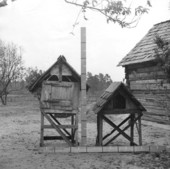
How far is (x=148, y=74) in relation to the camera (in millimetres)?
15625

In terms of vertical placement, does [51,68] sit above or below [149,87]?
above

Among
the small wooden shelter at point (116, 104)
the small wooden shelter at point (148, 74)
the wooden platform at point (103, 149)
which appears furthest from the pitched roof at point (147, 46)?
the wooden platform at point (103, 149)

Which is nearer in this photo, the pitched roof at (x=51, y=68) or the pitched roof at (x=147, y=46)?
the pitched roof at (x=51, y=68)

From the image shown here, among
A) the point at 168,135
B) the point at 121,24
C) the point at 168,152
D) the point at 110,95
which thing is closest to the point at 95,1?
the point at 121,24

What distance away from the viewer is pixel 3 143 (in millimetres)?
10867

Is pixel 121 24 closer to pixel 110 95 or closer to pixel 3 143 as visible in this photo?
pixel 110 95

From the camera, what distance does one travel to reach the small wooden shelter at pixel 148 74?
47.9ft

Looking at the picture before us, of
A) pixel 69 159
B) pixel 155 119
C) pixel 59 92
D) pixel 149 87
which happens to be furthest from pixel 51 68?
pixel 155 119

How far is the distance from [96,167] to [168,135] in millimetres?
6230

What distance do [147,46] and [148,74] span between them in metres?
1.94

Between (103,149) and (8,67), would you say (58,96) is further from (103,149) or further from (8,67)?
(8,67)

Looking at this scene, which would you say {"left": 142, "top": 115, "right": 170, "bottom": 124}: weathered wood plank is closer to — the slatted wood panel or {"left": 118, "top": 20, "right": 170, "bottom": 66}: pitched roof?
{"left": 118, "top": 20, "right": 170, "bottom": 66}: pitched roof

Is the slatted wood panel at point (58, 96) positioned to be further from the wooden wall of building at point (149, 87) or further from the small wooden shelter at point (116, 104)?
the wooden wall of building at point (149, 87)

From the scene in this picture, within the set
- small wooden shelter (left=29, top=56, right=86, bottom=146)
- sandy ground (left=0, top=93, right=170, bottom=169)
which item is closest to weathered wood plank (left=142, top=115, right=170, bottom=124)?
sandy ground (left=0, top=93, right=170, bottom=169)
